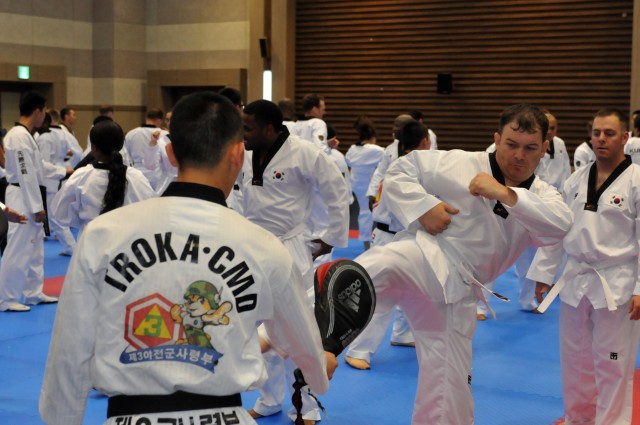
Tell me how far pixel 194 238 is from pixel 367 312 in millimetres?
962

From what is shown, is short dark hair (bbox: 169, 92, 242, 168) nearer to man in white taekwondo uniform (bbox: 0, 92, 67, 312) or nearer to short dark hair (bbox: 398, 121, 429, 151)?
short dark hair (bbox: 398, 121, 429, 151)

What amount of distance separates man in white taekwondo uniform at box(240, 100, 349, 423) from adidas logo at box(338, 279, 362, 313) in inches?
81.3

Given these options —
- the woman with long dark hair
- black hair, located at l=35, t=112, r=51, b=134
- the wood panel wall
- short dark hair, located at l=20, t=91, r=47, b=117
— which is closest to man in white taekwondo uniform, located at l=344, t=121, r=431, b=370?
the woman with long dark hair

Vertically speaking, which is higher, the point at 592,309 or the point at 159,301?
the point at 159,301

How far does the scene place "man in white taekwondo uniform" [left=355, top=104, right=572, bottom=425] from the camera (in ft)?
11.6

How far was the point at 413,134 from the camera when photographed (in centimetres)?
607

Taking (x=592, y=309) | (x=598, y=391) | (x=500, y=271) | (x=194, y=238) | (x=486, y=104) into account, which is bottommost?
(x=598, y=391)

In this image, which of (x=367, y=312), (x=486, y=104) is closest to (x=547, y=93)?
(x=486, y=104)

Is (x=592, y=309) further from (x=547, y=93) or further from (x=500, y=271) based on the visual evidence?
(x=547, y=93)

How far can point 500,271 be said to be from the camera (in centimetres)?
389

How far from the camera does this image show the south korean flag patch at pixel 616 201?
4.18 metres

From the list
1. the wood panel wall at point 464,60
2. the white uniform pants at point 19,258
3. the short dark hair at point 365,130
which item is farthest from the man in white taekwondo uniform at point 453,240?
the wood panel wall at point 464,60

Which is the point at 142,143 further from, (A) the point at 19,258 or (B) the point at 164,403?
(B) the point at 164,403

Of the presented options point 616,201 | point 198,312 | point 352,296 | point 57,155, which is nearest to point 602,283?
point 616,201
